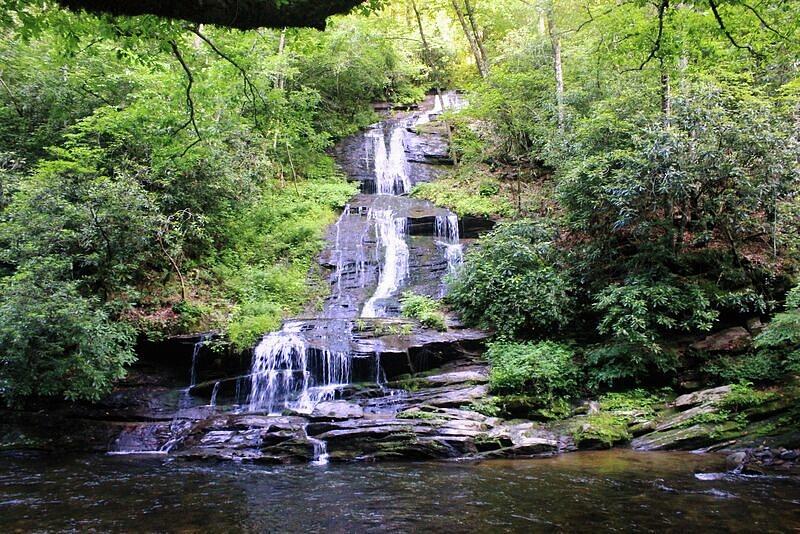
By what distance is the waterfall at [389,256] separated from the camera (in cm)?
→ 1496

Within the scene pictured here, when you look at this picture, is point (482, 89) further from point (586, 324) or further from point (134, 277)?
point (134, 277)

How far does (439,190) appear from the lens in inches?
795

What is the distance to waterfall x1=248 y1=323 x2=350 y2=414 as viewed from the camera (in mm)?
10891

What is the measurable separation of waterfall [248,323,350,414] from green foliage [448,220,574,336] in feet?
11.3

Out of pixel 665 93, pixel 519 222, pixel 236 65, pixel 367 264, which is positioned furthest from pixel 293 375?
pixel 665 93

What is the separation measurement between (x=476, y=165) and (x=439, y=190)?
2191mm

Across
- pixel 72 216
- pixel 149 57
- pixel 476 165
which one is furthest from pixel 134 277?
pixel 476 165

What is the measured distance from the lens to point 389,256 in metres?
16.9

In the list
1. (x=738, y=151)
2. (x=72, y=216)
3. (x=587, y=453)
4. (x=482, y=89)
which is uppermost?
(x=482, y=89)

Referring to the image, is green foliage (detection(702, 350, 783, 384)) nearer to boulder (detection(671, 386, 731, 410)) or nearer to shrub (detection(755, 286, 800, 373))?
shrub (detection(755, 286, 800, 373))

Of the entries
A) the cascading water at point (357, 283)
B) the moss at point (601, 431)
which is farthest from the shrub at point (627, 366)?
the cascading water at point (357, 283)

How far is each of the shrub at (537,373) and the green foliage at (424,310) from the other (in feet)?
6.78

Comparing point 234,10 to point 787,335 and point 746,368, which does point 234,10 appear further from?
Answer: point 746,368

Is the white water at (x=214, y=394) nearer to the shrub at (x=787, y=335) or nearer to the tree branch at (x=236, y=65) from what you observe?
the tree branch at (x=236, y=65)
